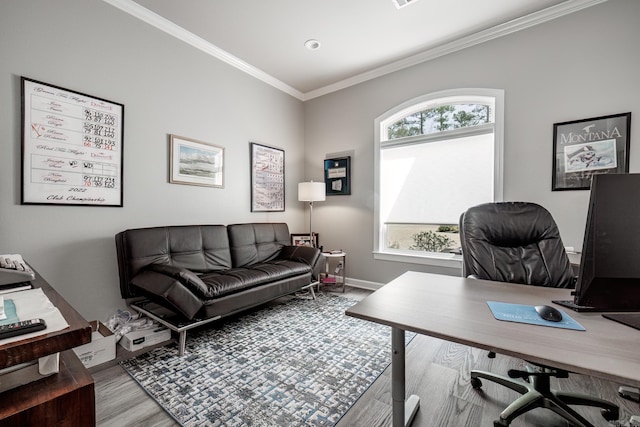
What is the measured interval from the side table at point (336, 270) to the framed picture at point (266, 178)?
3.52 feet

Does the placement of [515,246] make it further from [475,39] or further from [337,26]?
[337,26]

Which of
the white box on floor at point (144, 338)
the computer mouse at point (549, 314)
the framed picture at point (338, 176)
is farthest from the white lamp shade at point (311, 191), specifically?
the computer mouse at point (549, 314)

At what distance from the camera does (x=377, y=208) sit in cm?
373

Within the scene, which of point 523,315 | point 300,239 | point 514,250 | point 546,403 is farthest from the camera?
point 300,239

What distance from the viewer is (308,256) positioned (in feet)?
10.7

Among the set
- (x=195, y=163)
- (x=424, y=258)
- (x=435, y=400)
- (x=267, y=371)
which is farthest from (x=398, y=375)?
(x=195, y=163)

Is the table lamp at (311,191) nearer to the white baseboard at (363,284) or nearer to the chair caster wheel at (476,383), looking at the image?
the white baseboard at (363,284)

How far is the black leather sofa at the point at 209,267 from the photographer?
2.04 metres

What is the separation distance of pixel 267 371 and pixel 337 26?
321cm

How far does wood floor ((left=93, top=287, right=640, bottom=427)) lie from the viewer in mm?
1393

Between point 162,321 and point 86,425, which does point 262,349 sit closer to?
point 162,321

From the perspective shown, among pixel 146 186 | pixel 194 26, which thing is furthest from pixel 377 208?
pixel 194 26

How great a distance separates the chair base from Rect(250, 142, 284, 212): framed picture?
3.18 meters

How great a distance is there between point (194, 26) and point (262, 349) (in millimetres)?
3200
